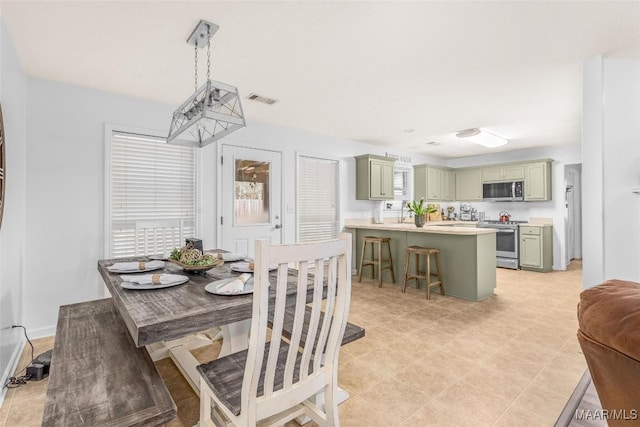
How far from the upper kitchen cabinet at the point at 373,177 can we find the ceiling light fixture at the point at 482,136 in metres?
1.32

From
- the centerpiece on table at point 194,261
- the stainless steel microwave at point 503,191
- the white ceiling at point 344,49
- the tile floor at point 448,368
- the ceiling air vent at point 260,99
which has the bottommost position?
the tile floor at point 448,368

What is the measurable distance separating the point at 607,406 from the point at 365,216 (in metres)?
4.92

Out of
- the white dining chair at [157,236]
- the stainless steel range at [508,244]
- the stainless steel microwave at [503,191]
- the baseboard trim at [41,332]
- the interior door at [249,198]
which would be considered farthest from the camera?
the stainless steel microwave at [503,191]

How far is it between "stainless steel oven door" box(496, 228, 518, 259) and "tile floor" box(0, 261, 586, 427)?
217cm

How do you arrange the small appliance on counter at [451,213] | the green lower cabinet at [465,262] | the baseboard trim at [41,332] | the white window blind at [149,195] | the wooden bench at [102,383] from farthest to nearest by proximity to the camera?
1. the small appliance on counter at [451,213]
2. the green lower cabinet at [465,262]
3. the white window blind at [149,195]
4. the baseboard trim at [41,332]
5. the wooden bench at [102,383]

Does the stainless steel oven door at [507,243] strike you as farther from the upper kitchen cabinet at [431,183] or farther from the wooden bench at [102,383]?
the wooden bench at [102,383]

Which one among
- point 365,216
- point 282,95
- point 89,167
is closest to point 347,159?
point 365,216

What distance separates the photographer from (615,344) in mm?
774

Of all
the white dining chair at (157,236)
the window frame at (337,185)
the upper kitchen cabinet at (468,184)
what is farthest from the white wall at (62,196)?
the upper kitchen cabinet at (468,184)

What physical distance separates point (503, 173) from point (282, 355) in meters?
6.34

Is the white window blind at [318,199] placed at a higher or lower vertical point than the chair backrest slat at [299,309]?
higher

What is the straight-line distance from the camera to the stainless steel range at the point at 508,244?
5.88 metres

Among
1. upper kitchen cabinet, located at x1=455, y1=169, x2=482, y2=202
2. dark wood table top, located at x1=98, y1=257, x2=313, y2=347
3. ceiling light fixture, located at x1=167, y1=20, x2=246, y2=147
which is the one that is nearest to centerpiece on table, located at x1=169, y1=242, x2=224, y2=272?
dark wood table top, located at x1=98, y1=257, x2=313, y2=347

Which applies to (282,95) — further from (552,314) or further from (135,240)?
(552,314)
